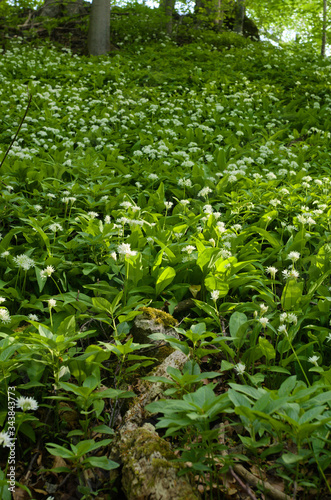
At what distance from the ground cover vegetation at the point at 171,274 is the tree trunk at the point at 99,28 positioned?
2.41 m

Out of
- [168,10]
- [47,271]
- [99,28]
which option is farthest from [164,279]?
[168,10]

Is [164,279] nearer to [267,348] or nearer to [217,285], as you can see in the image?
[217,285]

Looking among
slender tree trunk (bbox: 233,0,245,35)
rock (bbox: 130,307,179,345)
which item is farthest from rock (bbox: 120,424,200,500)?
slender tree trunk (bbox: 233,0,245,35)

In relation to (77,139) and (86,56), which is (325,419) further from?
(86,56)

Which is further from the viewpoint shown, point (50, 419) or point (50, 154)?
point (50, 154)

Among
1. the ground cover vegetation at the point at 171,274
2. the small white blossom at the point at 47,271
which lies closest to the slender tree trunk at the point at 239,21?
the ground cover vegetation at the point at 171,274

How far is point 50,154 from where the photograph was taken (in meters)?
5.97

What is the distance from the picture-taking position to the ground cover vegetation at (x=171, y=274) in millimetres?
1730

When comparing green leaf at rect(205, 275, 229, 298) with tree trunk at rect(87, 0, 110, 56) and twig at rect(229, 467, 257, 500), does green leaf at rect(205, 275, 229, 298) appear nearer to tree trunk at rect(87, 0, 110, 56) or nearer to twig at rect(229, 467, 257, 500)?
twig at rect(229, 467, 257, 500)

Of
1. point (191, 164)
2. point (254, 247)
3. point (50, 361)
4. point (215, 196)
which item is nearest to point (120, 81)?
point (191, 164)

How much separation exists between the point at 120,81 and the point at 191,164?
549 cm

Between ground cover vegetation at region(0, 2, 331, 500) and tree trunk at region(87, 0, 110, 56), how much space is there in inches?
94.7

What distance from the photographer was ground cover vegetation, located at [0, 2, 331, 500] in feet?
5.68

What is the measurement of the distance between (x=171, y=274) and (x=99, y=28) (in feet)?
37.5
